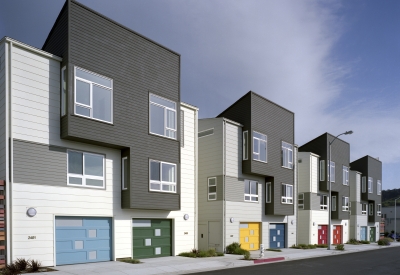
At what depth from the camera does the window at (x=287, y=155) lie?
30634mm

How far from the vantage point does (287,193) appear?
31125 mm

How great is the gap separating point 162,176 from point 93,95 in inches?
214

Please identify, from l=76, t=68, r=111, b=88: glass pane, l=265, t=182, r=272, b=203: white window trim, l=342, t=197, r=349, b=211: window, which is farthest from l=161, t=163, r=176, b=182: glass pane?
l=342, t=197, r=349, b=211: window

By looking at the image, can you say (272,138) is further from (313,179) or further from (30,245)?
(30,245)

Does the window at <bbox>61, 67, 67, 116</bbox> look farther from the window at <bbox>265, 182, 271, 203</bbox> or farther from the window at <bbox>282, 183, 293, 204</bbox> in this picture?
the window at <bbox>282, 183, 293, 204</bbox>

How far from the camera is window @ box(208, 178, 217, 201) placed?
1040 inches

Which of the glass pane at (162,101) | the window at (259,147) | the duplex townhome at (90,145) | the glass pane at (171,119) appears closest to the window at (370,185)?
the window at (259,147)

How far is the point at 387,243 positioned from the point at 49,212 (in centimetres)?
3766

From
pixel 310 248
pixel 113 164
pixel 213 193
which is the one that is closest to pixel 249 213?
pixel 213 193

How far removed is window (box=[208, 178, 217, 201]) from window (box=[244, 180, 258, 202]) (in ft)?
8.14

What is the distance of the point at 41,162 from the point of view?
16.3 m

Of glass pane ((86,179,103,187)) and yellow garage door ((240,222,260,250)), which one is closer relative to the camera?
glass pane ((86,179,103,187))

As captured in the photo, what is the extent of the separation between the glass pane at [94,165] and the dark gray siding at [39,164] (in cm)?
113

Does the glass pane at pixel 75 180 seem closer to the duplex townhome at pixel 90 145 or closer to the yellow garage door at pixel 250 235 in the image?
the duplex townhome at pixel 90 145
